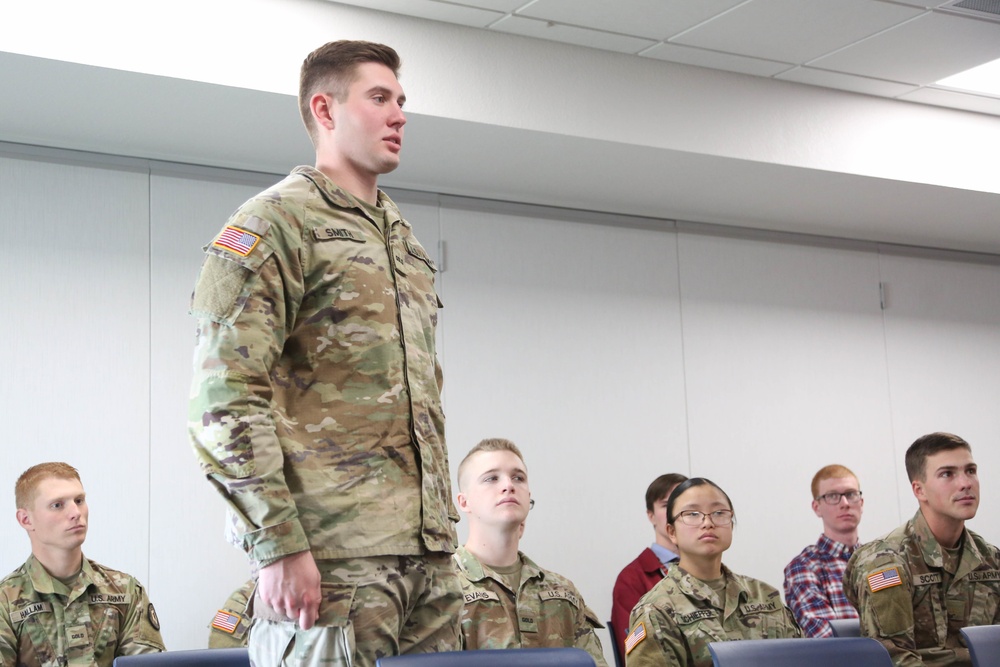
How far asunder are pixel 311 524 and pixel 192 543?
294 cm

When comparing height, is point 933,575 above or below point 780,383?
below

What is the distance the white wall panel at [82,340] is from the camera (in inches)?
166

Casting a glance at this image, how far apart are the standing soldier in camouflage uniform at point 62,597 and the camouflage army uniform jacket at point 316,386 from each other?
7.32 feet

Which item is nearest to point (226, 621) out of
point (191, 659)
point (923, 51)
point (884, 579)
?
point (191, 659)

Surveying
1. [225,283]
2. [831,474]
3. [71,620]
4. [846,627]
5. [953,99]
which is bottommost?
[846,627]

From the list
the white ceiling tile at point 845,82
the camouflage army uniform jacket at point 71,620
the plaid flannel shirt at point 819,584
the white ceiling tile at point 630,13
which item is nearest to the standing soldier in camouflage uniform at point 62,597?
the camouflage army uniform jacket at point 71,620

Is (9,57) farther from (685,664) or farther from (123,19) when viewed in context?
(685,664)

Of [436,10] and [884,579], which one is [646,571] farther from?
[436,10]

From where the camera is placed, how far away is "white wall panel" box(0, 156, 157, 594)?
4207 millimetres

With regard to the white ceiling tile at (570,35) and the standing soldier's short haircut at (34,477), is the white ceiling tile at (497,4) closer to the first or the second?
the white ceiling tile at (570,35)

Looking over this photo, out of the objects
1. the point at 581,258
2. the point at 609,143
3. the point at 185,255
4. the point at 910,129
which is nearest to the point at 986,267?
the point at 910,129

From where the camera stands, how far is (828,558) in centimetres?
488

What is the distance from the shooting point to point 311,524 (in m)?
1.67

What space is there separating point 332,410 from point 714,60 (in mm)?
3498
